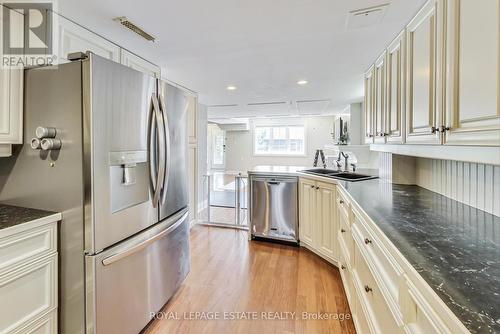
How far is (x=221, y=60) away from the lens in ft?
8.35

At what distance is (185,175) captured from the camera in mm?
2205

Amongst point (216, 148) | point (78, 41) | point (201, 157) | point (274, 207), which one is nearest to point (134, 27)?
point (78, 41)

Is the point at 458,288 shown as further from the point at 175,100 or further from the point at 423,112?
the point at 175,100

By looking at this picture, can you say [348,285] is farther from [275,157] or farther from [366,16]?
[275,157]

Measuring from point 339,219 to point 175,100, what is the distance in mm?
1894

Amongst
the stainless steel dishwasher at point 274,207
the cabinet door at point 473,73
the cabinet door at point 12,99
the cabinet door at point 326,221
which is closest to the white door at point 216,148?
the stainless steel dishwasher at point 274,207

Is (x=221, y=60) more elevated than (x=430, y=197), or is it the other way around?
(x=221, y=60)

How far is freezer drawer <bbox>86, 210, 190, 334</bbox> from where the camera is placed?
1.31m

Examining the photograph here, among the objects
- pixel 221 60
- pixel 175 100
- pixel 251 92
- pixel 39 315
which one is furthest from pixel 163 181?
pixel 251 92

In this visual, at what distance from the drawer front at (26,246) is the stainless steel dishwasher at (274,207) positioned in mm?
2355

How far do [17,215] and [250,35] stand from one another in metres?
1.94

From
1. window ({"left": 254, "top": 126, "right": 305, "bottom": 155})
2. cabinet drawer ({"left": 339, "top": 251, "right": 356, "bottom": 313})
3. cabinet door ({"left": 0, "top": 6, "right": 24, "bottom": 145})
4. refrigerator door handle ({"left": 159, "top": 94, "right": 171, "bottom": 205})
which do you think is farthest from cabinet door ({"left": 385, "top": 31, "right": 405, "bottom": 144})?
window ({"left": 254, "top": 126, "right": 305, "bottom": 155})

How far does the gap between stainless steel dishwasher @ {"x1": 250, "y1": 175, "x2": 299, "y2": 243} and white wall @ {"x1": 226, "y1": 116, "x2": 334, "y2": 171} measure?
19.3 ft

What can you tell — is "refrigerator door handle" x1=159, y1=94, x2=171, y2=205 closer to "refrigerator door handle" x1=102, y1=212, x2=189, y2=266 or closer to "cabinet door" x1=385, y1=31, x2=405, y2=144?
"refrigerator door handle" x1=102, y1=212, x2=189, y2=266
